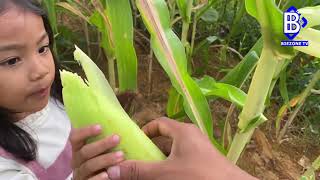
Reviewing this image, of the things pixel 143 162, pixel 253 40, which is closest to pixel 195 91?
pixel 143 162

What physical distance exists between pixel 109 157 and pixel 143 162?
5 cm

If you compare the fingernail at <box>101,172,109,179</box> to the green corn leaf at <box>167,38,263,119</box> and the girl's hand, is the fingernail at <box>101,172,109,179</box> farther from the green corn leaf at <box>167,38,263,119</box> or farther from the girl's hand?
the green corn leaf at <box>167,38,263,119</box>

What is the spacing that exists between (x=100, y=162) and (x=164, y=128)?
0.09 m

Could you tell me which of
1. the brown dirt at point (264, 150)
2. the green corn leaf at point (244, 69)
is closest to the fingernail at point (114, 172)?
the green corn leaf at point (244, 69)

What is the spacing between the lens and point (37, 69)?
0.69 metres

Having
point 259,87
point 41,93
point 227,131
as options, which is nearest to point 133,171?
point 259,87

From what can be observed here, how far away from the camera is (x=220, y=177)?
1.55ft

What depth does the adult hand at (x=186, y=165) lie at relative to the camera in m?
0.48

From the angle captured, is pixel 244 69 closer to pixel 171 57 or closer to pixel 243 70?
pixel 243 70

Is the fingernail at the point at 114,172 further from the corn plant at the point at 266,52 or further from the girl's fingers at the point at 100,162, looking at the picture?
the corn plant at the point at 266,52

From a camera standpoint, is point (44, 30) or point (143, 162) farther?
point (44, 30)

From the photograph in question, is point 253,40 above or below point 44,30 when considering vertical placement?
below

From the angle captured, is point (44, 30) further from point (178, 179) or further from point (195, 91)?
point (178, 179)

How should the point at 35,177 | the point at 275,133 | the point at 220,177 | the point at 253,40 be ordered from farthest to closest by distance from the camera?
the point at 253,40, the point at 275,133, the point at 35,177, the point at 220,177
